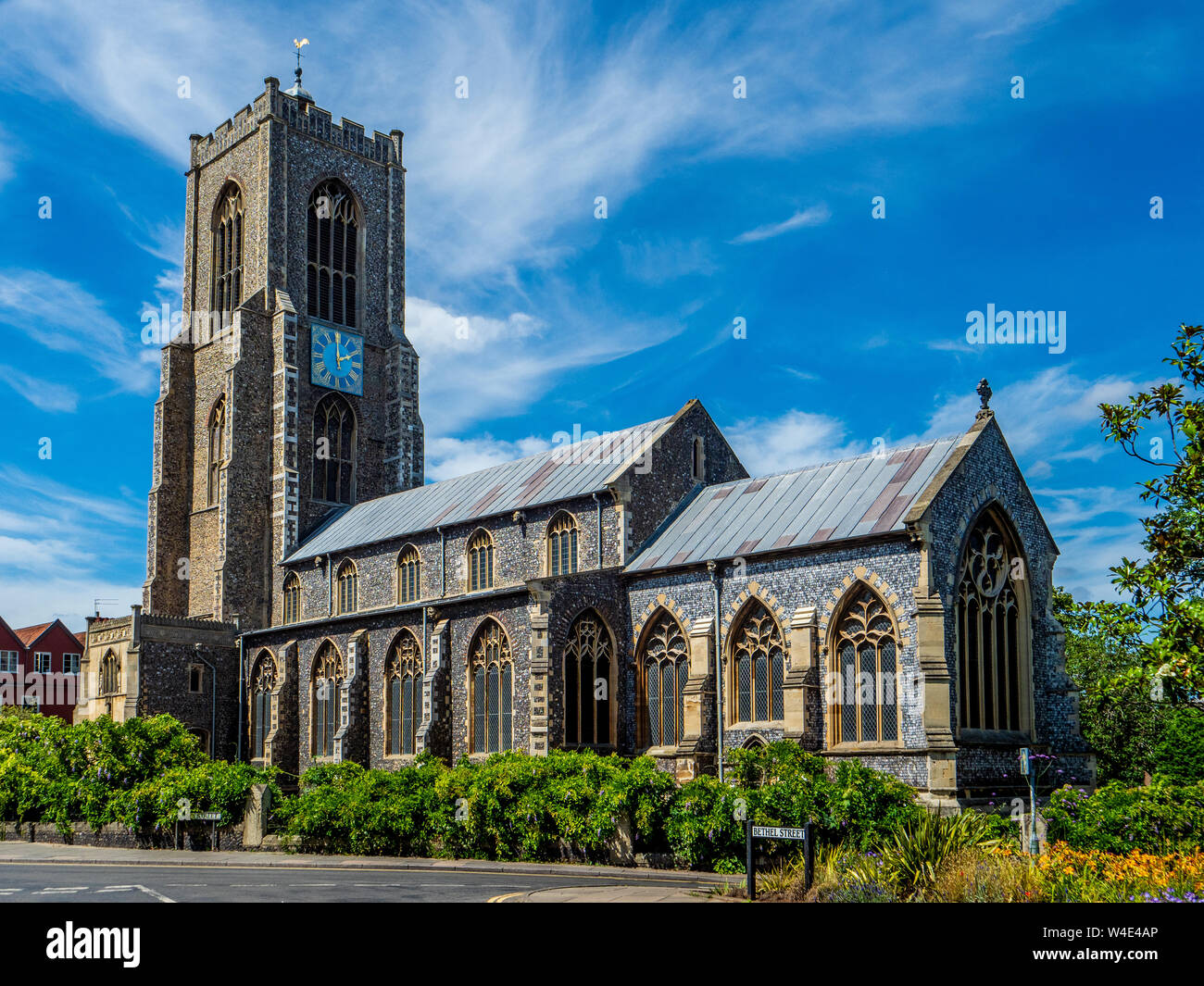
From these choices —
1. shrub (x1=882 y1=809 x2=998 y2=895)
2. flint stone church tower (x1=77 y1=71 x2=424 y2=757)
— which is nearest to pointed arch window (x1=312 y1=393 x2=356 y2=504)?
flint stone church tower (x1=77 y1=71 x2=424 y2=757)

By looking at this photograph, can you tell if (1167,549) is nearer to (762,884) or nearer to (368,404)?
(762,884)

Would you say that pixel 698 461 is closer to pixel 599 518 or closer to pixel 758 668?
pixel 599 518

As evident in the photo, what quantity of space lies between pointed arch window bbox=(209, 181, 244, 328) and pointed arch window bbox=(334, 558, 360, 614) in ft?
49.7

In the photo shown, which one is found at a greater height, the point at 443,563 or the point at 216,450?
the point at 216,450

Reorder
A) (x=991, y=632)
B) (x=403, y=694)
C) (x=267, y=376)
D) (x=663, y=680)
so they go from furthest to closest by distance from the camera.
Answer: (x=267, y=376)
(x=403, y=694)
(x=663, y=680)
(x=991, y=632)

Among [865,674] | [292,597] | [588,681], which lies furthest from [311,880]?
[292,597]

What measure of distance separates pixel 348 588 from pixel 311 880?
2622cm

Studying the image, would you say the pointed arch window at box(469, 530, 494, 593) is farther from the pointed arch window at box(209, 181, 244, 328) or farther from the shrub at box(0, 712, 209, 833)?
the pointed arch window at box(209, 181, 244, 328)

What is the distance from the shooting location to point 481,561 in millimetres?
40844

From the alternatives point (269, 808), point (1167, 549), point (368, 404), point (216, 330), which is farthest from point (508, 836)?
point (216, 330)

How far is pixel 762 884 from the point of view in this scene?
55.4 feet

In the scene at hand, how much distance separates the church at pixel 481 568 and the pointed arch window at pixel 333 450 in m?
0.14

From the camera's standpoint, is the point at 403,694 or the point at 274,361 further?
the point at 274,361

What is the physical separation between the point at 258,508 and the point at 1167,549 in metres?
40.7
